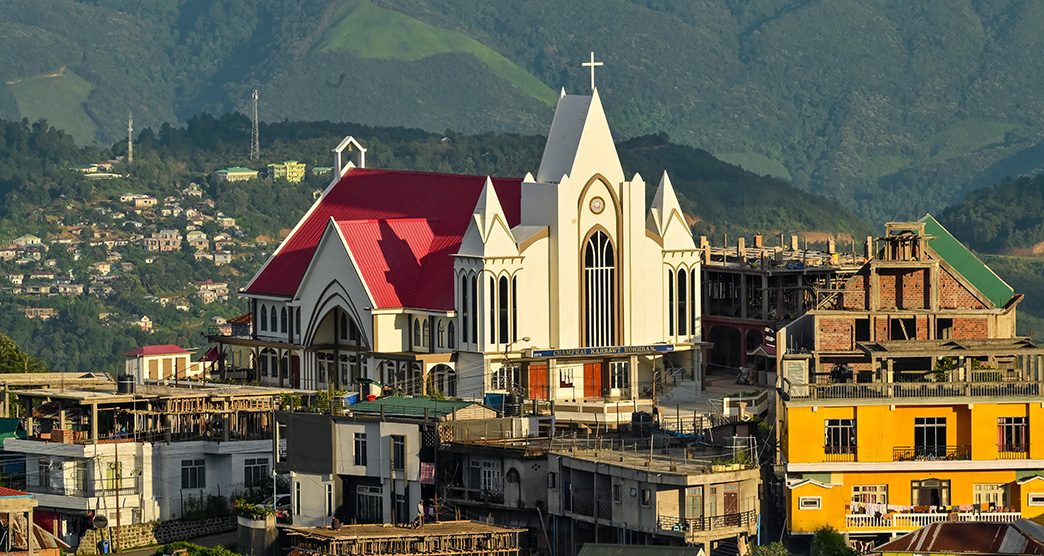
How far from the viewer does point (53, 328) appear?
622 ft

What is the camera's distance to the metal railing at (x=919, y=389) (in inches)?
2901

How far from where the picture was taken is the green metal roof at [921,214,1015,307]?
287ft

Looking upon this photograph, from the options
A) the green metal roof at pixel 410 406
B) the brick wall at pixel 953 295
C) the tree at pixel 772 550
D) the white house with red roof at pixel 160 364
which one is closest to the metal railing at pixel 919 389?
the tree at pixel 772 550

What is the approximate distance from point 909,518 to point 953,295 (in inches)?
479

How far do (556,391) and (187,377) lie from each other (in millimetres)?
14550

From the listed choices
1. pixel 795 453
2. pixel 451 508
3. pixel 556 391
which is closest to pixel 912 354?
pixel 795 453

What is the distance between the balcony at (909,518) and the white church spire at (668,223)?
2297cm

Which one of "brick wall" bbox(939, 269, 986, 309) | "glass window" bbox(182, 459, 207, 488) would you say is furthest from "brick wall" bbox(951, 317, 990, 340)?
"glass window" bbox(182, 459, 207, 488)

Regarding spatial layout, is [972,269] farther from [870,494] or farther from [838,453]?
[838,453]

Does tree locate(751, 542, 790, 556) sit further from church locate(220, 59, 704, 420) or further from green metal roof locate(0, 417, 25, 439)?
green metal roof locate(0, 417, 25, 439)

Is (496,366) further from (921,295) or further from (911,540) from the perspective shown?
(911,540)

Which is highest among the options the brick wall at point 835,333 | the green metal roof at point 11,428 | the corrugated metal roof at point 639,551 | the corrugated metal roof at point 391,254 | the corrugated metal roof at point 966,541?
the corrugated metal roof at point 391,254

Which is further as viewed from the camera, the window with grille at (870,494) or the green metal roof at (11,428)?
the green metal roof at (11,428)

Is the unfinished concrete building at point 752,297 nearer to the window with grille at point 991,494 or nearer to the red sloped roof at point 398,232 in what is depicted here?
the red sloped roof at point 398,232
